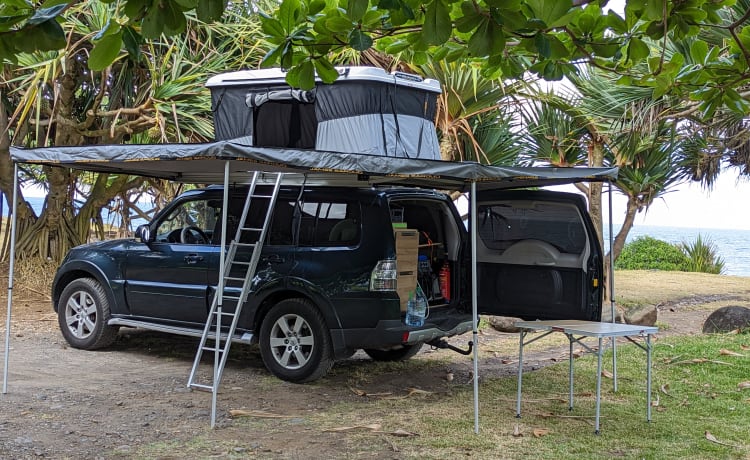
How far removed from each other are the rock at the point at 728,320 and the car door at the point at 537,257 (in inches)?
172

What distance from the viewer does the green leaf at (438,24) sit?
324 cm

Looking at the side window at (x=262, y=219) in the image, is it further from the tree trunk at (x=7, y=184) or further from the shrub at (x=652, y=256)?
the shrub at (x=652, y=256)

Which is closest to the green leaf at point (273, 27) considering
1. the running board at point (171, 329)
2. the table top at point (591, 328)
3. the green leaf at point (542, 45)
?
the green leaf at point (542, 45)

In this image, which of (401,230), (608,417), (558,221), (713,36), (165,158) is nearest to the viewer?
(165,158)

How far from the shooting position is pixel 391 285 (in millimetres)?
6707

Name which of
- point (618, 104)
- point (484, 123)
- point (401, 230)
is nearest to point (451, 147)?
point (484, 123)

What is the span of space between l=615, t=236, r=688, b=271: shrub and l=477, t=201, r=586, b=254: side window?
55.7ft

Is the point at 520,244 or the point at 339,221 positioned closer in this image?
the point at 339,221

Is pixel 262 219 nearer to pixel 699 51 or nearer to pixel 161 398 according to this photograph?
pixel 161 398

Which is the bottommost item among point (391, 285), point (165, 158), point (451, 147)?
point (391, 285)

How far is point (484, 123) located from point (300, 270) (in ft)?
19.3

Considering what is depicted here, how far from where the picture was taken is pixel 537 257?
7453 mm

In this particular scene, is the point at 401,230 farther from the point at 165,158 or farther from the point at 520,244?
the point at 165,158

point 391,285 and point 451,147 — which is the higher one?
point 451,147
